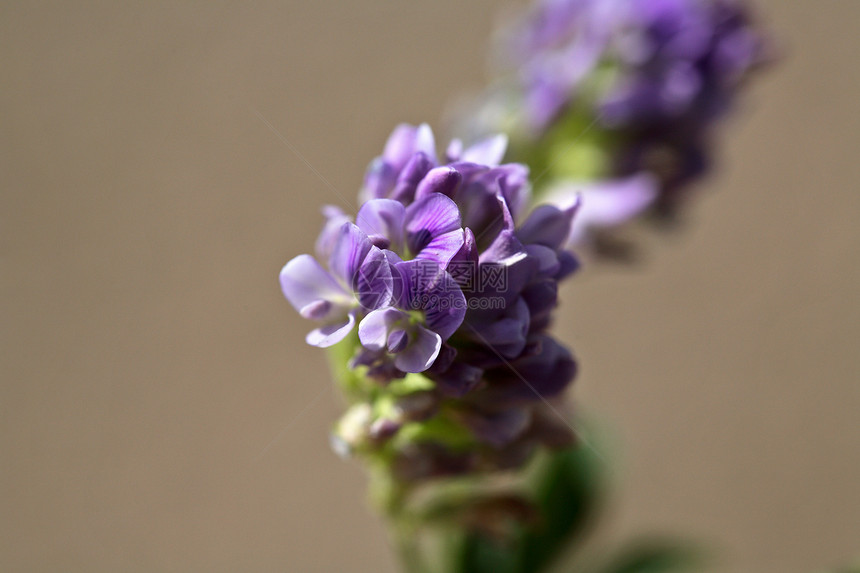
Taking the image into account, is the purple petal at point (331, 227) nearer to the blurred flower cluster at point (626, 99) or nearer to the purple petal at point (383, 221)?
the purple petal at point (383, 221)

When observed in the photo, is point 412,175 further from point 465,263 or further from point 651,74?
point 651,74

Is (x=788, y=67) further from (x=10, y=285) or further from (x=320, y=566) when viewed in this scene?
(x=10, y=285)

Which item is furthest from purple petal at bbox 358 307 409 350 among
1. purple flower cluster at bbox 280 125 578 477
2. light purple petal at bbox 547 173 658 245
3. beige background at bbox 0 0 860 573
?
beige background at bbox 0 0 860 573

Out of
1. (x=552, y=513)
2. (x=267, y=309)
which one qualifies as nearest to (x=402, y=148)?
(x=552, y=513)

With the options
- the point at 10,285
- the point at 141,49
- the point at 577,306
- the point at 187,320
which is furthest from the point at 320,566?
the point at 141,49

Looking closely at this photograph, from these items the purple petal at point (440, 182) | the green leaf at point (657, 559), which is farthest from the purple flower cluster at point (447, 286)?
the green leaf at point (657, 559)

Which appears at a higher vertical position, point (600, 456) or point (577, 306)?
point (577, 306)
